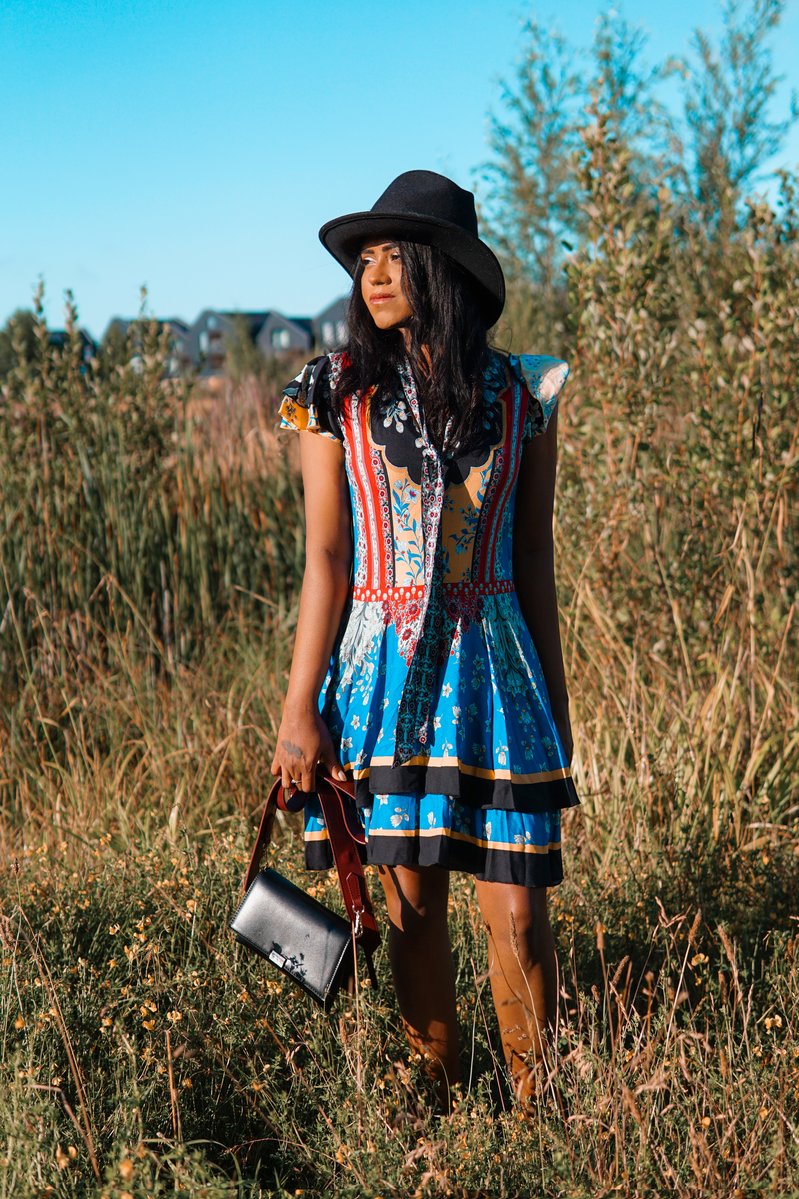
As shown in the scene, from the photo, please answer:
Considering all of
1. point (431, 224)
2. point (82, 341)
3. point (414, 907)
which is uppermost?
point (82, 341)

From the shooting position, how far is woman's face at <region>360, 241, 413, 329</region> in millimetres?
2156

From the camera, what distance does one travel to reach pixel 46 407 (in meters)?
5.59

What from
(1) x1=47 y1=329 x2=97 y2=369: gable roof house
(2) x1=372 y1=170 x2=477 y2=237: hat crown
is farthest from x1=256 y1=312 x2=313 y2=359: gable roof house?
(2) x1=372 y1=170 x2=477 y2=237: hat crown

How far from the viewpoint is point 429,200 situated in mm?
2137

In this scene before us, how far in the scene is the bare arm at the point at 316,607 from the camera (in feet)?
7.13

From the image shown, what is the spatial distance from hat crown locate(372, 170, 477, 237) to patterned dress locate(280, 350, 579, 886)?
27cm

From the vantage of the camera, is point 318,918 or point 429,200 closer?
point 429,200

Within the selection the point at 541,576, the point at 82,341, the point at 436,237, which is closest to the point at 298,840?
the point at 541,576

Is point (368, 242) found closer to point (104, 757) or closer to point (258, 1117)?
point (258, 1117)

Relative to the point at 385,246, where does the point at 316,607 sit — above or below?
below

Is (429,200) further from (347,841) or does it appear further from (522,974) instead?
(522,974)

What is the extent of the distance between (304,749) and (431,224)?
0.99 meters

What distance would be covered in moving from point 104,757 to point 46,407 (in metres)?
2.03

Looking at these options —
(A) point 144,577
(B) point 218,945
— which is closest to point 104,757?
(A) point 144,577
